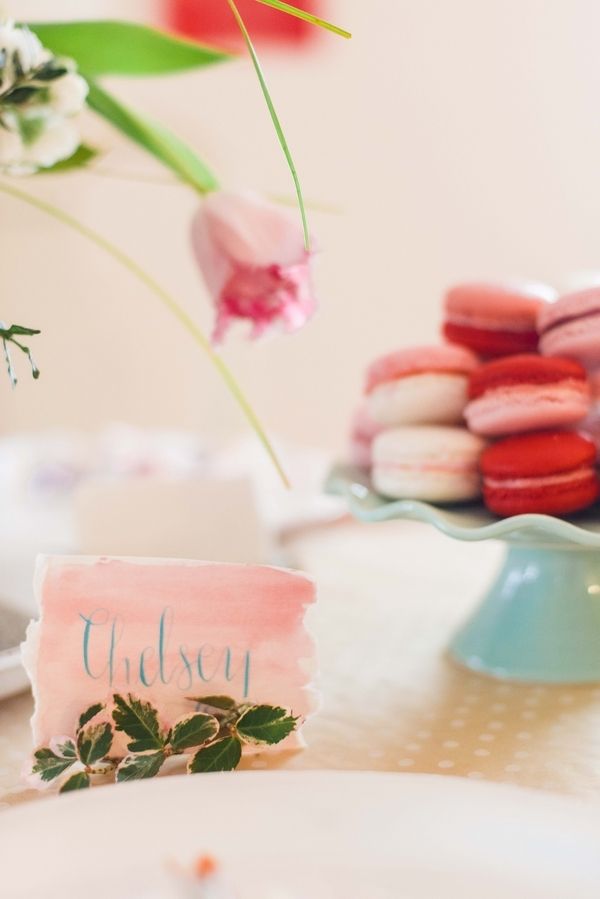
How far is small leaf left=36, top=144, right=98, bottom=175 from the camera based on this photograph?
0.64m

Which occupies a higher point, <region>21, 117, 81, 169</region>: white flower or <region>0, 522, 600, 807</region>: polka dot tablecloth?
<region>21, 117, 81, 169</region>: white flower

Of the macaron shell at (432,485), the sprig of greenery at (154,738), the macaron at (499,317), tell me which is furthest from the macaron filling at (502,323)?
the sprig of greenery at (154,738)

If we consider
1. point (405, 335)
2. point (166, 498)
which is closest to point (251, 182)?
point (405, 335)

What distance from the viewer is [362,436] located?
0.73 metres

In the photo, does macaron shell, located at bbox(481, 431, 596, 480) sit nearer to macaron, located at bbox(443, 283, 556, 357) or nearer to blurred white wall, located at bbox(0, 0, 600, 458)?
macaron, located at bbox(443, 283, 556, 357)

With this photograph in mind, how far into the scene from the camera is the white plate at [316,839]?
321 millimetres

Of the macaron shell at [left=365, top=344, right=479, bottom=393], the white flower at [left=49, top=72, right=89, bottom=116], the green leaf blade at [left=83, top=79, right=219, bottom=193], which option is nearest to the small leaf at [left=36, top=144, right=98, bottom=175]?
the green leaf blade at [left=83, top=79, right=219, bottom=193]

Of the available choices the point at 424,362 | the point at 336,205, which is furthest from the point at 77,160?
the point at 336,205

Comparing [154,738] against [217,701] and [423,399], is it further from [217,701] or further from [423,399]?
[423,399]

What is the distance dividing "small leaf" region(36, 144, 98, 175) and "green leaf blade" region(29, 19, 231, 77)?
0.05m

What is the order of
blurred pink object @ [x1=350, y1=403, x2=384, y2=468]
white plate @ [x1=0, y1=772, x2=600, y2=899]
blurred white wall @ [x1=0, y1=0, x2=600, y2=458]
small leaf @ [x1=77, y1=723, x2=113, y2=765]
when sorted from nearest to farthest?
white plate @ [x1=0, y1=772, x2=600, y2=899] → small leaf @ [x1=77, y1=723, x2=113, y2=765] → blurred pink object @ [x1=350, y1=403, x2=384, y2=468] → blurred white wall @ [x1=0, y1=0, x2=600, y2=458]

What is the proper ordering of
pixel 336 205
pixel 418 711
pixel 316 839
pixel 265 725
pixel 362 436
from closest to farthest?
pixel 316 839, pixel 265 725, pixel 418 711, pixel 362 436, pixel 336 205

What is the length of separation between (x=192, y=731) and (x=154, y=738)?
2 centimetres

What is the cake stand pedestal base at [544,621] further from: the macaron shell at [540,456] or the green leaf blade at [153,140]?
the green leaf blade at [153,140]
